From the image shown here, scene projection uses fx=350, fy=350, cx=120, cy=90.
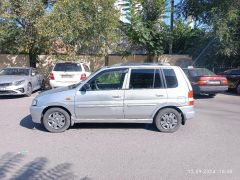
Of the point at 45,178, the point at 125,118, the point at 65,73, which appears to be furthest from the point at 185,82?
the point at 65,73

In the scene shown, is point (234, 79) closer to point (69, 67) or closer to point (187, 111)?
point (69, 67)

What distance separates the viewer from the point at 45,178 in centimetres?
543

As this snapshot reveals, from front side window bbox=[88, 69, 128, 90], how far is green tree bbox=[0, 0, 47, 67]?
34.6ft

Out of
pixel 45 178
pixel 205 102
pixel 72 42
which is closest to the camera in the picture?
pixel 45 178

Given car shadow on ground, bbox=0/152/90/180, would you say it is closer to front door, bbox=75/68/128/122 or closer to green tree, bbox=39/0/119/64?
front door, bbox=75/68/128/122

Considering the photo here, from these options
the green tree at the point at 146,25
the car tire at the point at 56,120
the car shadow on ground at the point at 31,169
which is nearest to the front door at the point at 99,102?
the car tire at the point at 56,120

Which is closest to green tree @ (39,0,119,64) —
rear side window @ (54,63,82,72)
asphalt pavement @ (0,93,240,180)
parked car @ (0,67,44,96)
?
parked car @ (0,67,44,96)

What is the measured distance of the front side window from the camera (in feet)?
28.2

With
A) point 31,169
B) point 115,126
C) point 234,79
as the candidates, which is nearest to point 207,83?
point 234,79

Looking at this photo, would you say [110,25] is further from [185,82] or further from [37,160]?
[37,160]

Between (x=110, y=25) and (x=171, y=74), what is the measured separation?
10.5 m

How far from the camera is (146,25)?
69.5 ft

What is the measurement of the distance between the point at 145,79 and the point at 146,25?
13095 millimetres

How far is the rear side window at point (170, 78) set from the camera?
8617 mm
